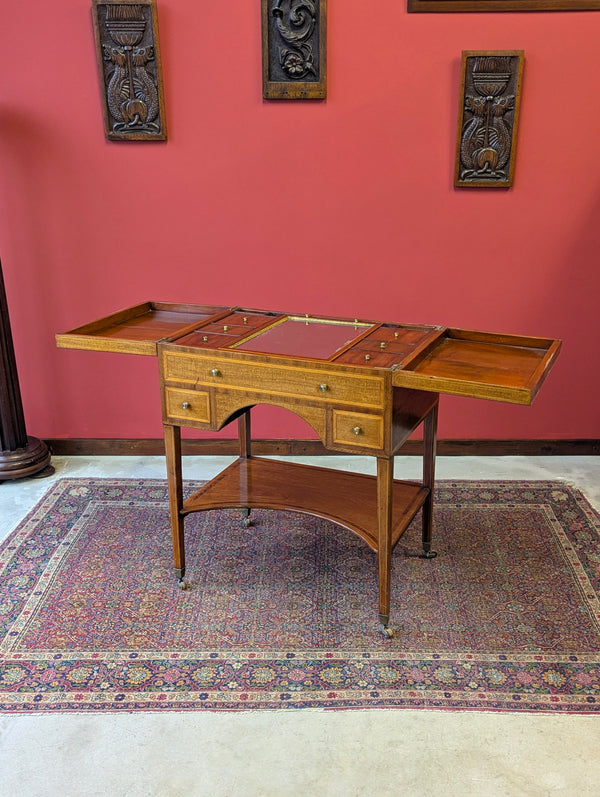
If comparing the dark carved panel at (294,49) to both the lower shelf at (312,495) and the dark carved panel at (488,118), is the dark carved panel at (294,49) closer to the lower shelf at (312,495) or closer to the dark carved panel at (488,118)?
the dark carved panel at (488,118)

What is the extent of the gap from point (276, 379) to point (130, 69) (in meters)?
1.95

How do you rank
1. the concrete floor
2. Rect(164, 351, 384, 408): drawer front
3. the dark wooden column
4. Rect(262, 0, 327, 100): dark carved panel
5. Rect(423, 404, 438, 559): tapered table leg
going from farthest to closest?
the dark wooden column, Rect(262, 0, 327, 100): dark carved panel, Rect(423, 404, 438, 559): tapered table leg, Rect(164, 351, 384, 408): drawer front, the concrete floor

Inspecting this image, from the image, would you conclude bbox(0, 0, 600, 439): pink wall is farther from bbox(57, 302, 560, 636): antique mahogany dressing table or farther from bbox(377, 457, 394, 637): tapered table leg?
bbox(377, 457, 394, 637): tapered table leg

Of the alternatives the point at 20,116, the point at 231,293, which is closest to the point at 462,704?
the point at 231,293

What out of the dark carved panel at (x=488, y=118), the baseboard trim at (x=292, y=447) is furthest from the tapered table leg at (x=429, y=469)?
the dark carved panel at (x=488, y=118)

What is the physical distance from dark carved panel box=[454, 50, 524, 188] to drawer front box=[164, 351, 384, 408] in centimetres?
173

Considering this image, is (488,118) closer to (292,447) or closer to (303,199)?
(303,199)

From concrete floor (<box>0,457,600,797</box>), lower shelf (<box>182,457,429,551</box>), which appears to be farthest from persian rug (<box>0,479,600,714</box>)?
lower shelf (<box>182,457,429,551</box>)

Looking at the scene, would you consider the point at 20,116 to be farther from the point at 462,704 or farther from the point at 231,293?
the point at 462,704

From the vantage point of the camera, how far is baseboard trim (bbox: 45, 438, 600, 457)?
4.08 m

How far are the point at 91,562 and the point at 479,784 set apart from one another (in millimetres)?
1725

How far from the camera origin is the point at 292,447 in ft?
13.6

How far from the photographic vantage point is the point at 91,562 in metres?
3.10

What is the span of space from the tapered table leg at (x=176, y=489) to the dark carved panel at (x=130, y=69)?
1673 mm
